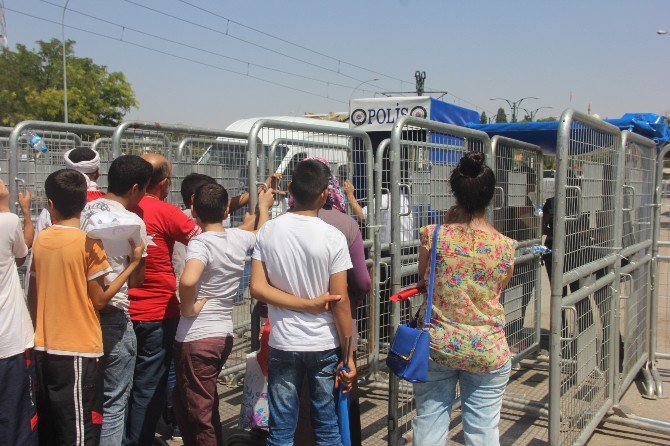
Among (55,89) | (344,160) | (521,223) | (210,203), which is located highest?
(55,89)

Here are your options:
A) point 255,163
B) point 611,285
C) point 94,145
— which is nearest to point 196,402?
point 255,163

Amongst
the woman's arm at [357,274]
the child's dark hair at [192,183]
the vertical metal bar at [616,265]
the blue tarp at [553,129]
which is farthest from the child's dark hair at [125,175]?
the blue tarp at [553,129]

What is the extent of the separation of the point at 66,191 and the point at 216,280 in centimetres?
94

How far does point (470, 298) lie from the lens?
9.60 feet

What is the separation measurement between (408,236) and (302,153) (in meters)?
1.08

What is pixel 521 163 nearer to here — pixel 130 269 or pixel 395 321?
pixel 395 321

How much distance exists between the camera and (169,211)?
3.79m

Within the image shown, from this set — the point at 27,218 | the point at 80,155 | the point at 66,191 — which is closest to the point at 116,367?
the point at 66,191

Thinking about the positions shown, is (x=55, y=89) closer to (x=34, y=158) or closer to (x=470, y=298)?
(x=34, y=158)

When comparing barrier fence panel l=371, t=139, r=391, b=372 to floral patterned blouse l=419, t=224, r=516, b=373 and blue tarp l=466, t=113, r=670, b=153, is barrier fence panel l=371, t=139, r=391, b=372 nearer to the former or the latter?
floral patterned blouse l=419, t=224, r=516, b=373

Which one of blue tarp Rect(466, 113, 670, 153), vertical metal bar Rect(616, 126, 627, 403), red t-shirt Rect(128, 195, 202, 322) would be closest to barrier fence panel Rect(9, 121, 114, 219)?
red t-shirt Rect(128, 195, 202, 322)

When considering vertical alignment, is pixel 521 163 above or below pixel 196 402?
above

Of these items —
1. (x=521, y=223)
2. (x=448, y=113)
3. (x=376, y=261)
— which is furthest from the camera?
(x=448, y=113)

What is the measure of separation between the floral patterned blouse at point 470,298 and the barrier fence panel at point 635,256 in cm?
212
